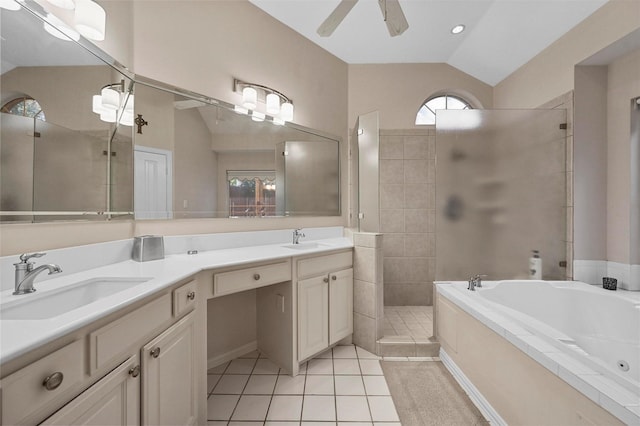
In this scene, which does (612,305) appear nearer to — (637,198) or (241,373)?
(637,198)

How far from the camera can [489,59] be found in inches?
107

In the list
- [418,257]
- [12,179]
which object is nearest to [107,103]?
[12,179]

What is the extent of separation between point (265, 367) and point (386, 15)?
241cm

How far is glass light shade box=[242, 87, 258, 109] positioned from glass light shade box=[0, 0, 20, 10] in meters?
1.22

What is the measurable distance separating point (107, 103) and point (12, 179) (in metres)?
0.63

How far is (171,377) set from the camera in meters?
1.12

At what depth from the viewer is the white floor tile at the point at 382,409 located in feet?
4.78

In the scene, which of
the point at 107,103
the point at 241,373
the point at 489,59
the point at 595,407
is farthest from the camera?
the point at 489,59

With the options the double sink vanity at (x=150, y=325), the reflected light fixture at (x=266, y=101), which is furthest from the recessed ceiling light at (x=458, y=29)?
the double sink vanity at (x=150, y=325)

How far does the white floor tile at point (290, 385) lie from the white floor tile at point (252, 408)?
10 cm

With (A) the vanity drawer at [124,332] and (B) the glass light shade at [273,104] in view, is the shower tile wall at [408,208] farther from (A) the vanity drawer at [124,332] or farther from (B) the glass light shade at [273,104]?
(A) the vanity drawer at [124,332]

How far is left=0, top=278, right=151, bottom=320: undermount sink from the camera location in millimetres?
859

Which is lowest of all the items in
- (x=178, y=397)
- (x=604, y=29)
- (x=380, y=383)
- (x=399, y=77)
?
(x=380, y=383)

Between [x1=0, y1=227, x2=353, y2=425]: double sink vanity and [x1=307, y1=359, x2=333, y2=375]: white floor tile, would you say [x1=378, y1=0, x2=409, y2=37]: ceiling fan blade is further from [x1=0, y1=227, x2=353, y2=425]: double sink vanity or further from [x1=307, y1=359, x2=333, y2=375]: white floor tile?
[x1=307, y1=359, x2=333, y2=375]: white floor tile
